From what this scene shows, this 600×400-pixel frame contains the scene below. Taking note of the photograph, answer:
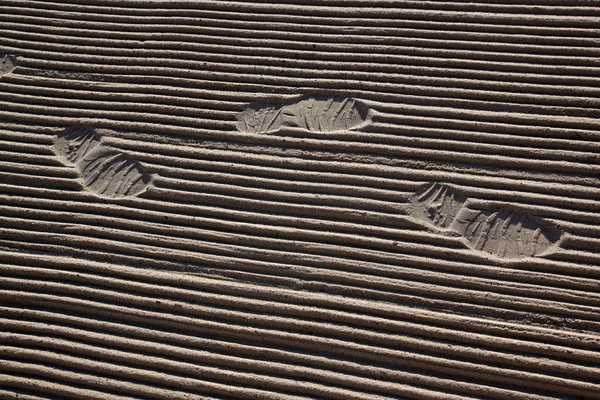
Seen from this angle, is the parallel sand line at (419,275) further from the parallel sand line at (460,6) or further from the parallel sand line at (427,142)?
the parallel sand line at (460,6)

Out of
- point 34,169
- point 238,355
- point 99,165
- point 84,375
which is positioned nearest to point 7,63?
point 34,169

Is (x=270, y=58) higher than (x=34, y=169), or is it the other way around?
(x=270, y=58)

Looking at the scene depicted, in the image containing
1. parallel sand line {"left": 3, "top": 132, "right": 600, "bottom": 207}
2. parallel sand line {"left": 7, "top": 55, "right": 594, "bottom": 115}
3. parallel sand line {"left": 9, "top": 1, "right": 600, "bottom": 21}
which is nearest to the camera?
parallel sand line {"left": 3, "top": 132, "right": 600, "bottom": 207}

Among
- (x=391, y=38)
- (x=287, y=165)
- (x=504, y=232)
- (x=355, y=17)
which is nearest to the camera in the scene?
(x=504, y=232)

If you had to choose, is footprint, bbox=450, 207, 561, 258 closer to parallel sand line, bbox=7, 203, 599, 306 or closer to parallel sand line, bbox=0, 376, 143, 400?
parallel sand line, bbox=7, 203, 599, 306

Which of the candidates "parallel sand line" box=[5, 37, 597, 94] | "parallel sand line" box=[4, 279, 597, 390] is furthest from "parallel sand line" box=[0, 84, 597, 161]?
"parallel sand line" box=[4, 279, 597, 390]

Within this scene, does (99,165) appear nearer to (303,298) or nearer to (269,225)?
(269,225)

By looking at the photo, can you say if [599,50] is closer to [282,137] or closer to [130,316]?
[282,137]
